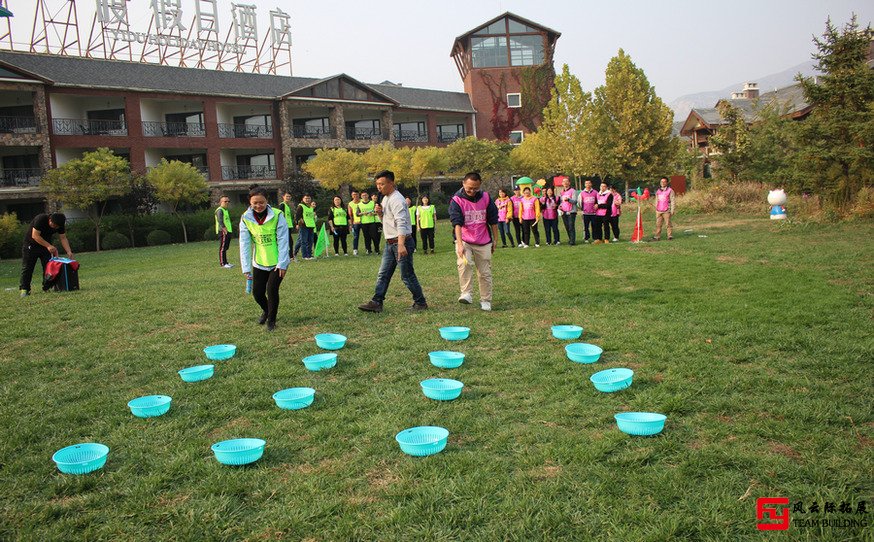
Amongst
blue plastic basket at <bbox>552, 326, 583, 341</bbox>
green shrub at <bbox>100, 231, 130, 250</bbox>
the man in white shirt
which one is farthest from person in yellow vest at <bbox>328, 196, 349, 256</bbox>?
green shrub at <bbox>100, 231, 130, 250</bbox>

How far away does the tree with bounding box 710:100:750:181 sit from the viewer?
30609 millimetres

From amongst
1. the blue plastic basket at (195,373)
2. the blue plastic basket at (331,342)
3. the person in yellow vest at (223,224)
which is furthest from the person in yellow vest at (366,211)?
the blue plastic basket at (195,373)

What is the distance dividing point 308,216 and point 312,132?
102 feet

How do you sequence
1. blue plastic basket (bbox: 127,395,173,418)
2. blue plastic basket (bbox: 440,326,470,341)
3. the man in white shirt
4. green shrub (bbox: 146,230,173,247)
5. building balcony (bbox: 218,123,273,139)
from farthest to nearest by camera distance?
1. building balcony (bbox: 218,123,273,139)
2. green shrub (bbox: 146,230,173,247)
3. the man in white shirt
4. blue plastic basket (bbox: 440,326,470,341)
5. blue plastic basket (bbox: 127,395,173,418)

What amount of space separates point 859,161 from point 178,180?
30655mm

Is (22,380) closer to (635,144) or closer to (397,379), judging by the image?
(397,379)

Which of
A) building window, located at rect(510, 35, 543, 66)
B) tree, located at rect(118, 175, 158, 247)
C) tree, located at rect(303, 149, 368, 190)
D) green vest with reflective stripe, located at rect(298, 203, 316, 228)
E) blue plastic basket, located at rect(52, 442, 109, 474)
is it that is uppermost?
building window, located at rect(510, 35, 543, 66)

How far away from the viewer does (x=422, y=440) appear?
14.1 feet

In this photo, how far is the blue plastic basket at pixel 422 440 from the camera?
407 centimetres

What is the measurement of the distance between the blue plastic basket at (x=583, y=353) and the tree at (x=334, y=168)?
35.6m

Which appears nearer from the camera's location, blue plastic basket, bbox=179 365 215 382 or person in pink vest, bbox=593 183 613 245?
blue plastic basket, bbox=179 365 215 382

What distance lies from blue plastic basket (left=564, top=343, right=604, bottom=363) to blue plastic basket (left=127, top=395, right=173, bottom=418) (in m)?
3.63

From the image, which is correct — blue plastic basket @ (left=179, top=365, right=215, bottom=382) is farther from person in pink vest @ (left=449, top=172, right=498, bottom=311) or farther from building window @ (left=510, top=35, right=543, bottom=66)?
building window @ (left=510, top=35, right=543, bottom=66)

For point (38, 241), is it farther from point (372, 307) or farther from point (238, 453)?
point (238, 453)
